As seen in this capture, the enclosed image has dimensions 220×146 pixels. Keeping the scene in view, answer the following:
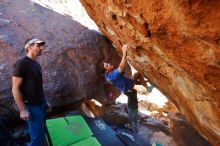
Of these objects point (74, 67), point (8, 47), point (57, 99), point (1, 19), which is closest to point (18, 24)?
point (1, 19)

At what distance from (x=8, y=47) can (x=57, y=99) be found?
5.60 feet

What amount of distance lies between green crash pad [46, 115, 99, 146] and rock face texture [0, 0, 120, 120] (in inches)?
32.4

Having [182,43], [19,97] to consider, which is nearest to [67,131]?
[19,97]

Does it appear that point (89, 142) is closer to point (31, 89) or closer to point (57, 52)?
point (31, 89)

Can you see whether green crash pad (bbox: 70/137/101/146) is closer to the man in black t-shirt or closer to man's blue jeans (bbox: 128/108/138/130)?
the man in black t-shirt

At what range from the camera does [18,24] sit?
740cm

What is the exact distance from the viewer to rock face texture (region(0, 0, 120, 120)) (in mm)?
6406

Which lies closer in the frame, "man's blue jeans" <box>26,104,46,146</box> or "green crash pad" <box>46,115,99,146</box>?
"man's blue jeans" <box>26,104,46,146</box>

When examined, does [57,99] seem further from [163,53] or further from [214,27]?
[214,27]

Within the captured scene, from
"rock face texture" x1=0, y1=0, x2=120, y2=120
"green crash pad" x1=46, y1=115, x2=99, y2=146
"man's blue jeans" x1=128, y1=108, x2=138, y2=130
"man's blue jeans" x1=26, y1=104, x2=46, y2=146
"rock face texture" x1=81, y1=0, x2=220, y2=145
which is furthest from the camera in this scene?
"man's blue jeans" x1=128, y1=108, x2=138, y2=130

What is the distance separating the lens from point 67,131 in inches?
219

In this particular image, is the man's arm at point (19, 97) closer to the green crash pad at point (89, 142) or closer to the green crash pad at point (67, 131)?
the green crash pad at point (67, 131)

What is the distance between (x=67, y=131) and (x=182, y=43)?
10.5 ft

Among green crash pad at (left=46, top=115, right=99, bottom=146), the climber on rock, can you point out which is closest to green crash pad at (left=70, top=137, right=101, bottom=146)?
green crash pad at (left=46, top=115, right=99, bottom=146)
